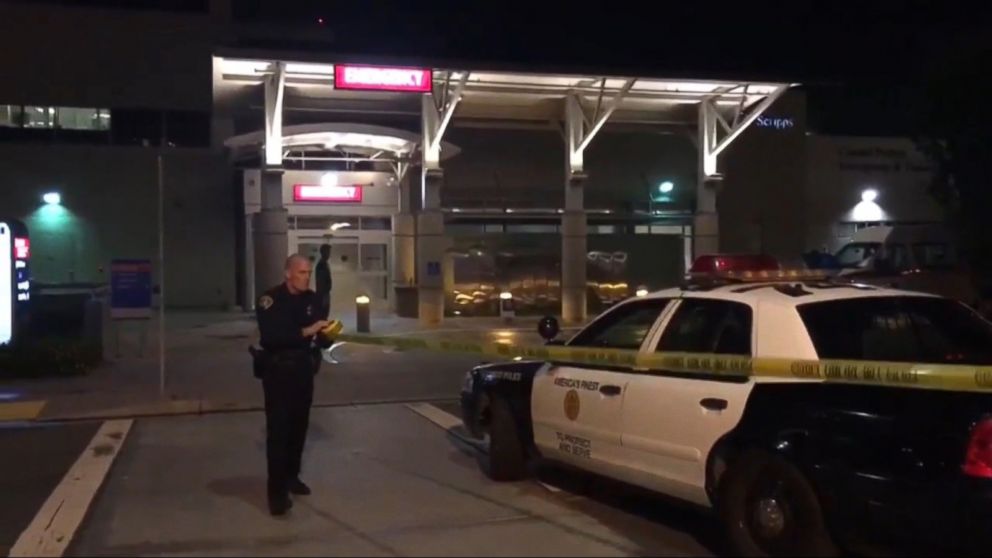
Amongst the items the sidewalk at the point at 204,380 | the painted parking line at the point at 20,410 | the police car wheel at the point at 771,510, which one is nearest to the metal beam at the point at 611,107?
the sidewalk at the point at 204,380

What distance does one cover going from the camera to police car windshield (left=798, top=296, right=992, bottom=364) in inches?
247

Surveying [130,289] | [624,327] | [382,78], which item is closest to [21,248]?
[130,289]

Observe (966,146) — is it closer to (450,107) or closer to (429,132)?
(450,107)

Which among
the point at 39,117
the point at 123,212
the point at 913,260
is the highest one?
the point at 39,117

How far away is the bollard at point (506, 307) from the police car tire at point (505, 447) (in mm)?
16542

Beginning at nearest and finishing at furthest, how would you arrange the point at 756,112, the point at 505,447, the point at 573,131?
the point at 505,447 → the point at 756,112 → the point at 573,131

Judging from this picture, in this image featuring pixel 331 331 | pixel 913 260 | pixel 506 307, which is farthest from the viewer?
pixel 506 307

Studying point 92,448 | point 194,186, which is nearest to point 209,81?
point 194,186

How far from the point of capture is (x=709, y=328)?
22.6 feet

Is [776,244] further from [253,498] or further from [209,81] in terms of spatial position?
[253,498]

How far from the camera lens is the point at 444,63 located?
22953 mm

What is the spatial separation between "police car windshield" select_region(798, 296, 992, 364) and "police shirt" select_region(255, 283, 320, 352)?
10.8 ft

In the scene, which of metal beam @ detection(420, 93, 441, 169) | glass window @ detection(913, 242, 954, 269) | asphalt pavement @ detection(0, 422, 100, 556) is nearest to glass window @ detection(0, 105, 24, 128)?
metal beam @ detection(420, 93, 441, 169)

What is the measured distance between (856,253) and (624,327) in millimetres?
16965
